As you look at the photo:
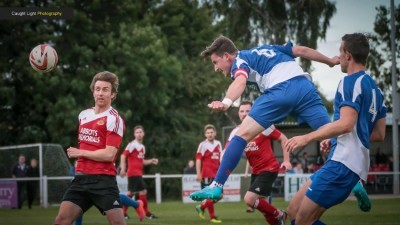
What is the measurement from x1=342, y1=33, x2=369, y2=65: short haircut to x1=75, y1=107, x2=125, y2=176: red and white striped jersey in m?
2.77

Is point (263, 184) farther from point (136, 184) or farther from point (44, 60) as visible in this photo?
point (136, 184)

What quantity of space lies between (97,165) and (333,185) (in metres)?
2.73

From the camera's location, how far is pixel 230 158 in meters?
7.31

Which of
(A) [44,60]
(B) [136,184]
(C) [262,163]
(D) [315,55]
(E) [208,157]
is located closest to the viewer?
(D) [315,55]

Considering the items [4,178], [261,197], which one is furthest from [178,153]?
[261,197]

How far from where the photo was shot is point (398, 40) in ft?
147

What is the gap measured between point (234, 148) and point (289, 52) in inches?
59.1

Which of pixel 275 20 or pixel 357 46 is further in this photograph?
pixel 275 20

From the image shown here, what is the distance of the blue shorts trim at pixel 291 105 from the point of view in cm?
743

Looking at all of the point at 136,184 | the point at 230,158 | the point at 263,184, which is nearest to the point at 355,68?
the point at 230,158

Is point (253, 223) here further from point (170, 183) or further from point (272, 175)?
point (170, 183)

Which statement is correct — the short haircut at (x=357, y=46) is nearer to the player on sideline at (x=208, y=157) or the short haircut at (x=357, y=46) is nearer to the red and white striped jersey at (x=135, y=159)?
the player on sideline at (x=208, y=157)

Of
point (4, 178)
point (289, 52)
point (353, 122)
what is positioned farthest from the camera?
point (4, 178)

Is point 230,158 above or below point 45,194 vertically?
above
